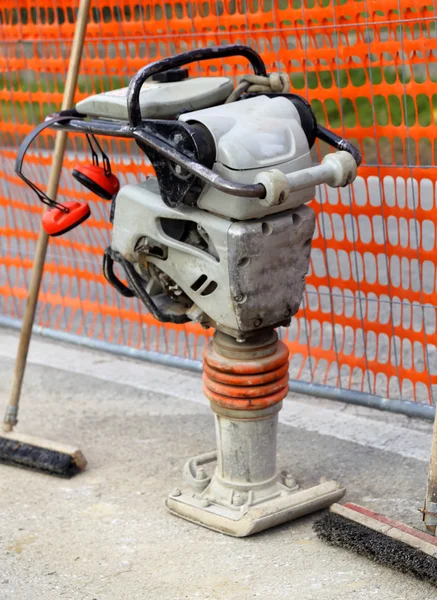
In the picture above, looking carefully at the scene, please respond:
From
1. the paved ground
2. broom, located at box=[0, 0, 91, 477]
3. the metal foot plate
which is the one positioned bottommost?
the paved ground

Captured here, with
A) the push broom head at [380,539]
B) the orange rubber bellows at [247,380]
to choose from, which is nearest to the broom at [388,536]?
the push broom head at [380,539]

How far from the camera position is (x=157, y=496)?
12.3ft

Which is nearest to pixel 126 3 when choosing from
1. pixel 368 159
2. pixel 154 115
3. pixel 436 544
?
pixel 368 159

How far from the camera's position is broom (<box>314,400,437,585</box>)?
3.00 meters

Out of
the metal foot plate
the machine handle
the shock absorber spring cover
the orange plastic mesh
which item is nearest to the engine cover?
the shock absorber spring cover

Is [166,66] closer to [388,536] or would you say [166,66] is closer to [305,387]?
[388,536]

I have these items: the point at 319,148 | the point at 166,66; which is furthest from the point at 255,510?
the point at 319,148

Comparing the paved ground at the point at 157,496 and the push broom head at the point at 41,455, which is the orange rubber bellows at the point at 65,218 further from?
the paved ground at the point at 157,496

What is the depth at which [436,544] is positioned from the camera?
302 cm

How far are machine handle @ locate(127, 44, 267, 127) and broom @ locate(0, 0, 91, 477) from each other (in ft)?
2.79

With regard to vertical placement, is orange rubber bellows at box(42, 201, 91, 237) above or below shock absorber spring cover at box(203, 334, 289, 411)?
above

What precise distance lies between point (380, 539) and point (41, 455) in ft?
4.84

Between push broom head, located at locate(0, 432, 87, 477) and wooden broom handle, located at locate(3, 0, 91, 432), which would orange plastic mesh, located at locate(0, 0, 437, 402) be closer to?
wooden broom handle, located at locate(3, 0, 91, 432)

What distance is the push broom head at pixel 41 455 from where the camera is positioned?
12.8ft
